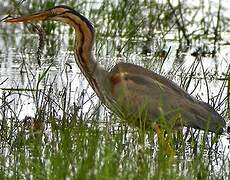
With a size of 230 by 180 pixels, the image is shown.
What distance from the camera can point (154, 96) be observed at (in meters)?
6.93

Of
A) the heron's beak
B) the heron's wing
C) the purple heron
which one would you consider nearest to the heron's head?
the heron's beak

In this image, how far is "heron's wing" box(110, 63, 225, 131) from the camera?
680 cm

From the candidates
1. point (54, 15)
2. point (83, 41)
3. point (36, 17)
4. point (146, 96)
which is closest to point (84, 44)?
point (83, 41)

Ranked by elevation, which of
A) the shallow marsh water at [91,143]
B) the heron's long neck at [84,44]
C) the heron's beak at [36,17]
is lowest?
the shallow marsh water at [91,143]

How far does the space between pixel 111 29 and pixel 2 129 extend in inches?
182

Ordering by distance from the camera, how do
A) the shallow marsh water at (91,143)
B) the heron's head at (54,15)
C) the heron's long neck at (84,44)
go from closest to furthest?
1. the shallow marsh water at (91,143)
2. the heron's long neck at (84,44)
3. the heron's head at (54,15)

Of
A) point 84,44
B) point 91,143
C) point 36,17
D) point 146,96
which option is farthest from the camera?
point 36,17

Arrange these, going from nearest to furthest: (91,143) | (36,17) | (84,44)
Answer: (91,143), (84,44), (36,17)

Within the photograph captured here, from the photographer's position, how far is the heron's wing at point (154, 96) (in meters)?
6.80

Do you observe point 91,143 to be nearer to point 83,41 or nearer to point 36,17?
point 83,41

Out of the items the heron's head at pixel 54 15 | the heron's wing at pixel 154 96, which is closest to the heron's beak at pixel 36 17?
the heron's head at pixel 54 15

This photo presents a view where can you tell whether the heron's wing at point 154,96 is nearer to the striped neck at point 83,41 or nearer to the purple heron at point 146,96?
the purple heron at point 146,96

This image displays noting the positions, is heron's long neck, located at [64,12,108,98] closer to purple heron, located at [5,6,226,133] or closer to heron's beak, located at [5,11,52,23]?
purple heron, located at [5,6,226,133]

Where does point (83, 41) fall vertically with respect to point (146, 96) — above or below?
above
